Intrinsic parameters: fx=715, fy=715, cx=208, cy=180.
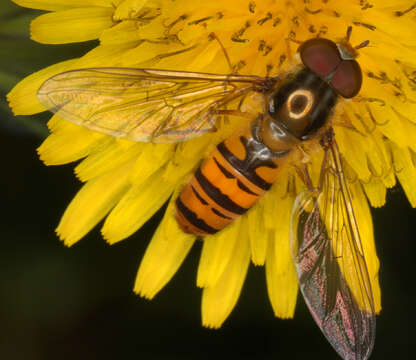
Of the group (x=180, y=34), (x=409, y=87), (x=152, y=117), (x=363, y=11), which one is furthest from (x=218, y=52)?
(x=409, y=87)

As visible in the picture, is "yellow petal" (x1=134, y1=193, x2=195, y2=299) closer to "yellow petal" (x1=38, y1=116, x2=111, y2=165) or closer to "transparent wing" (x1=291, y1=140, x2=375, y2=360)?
"yellow petal" (x1=38, y1=116, x2=111, y2=165)

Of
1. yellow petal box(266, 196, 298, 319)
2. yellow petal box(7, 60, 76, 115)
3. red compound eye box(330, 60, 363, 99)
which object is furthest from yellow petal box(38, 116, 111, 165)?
red compound eye box(330, 60, 363, 99)

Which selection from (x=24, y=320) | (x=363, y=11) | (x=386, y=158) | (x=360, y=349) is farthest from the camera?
(x=24, y=320)

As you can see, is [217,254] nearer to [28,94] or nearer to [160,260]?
[160,260]

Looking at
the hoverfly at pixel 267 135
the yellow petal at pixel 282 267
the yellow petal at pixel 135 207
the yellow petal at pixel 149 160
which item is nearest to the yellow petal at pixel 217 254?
the yellow petal at pixel 282 267

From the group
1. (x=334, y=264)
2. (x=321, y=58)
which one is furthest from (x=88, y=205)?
(x=321, y=58)

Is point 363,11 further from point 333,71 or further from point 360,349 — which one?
point 360,349
